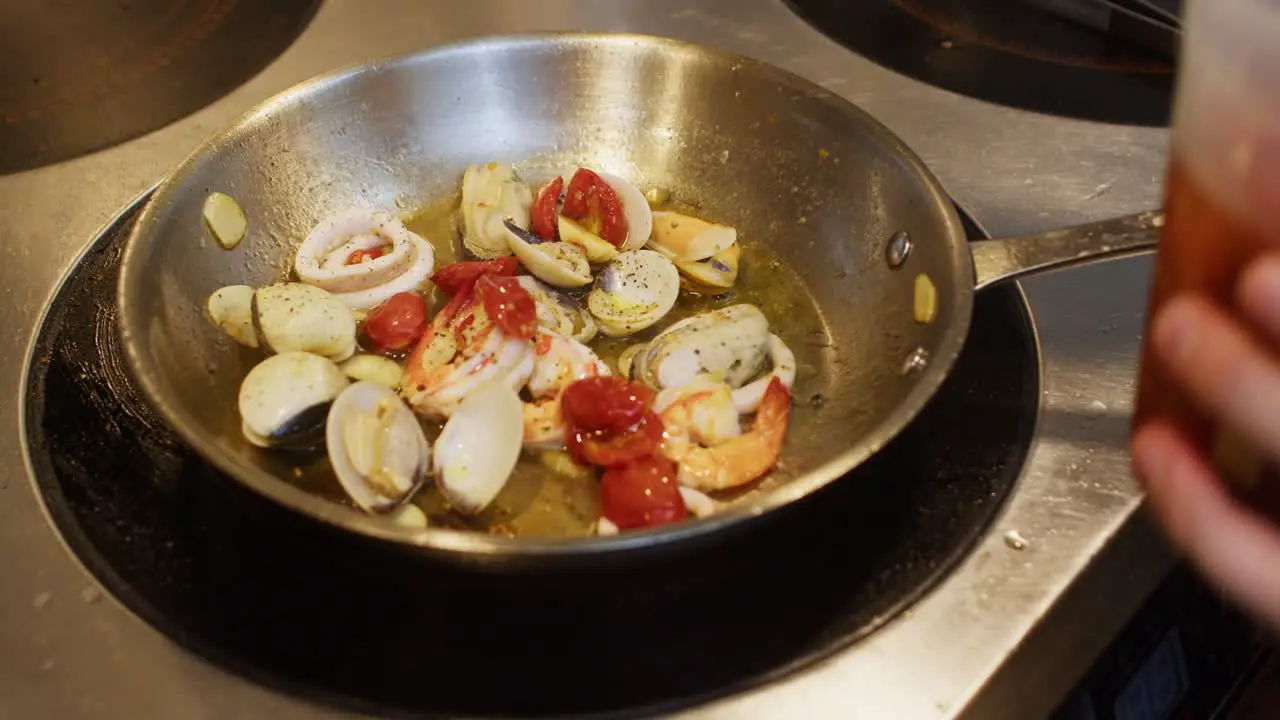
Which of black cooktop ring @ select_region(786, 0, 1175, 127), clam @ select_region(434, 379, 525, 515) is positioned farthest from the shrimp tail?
black cooktop ring @ select_region(786, 0, 1175, 127)

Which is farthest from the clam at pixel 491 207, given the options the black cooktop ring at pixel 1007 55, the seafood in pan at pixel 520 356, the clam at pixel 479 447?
the black cooktop ring at pixel 1007 55

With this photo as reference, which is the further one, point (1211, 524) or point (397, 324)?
point (397, 324)

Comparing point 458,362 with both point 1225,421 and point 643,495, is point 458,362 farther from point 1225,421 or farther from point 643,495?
point 1225,421

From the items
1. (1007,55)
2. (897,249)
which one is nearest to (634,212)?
(897,249)

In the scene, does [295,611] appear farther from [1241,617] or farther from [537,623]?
[1241,617]

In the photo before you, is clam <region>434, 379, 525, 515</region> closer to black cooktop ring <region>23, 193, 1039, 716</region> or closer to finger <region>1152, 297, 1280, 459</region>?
black cooktop ring <region>23, 193, 1039, 716</region>
